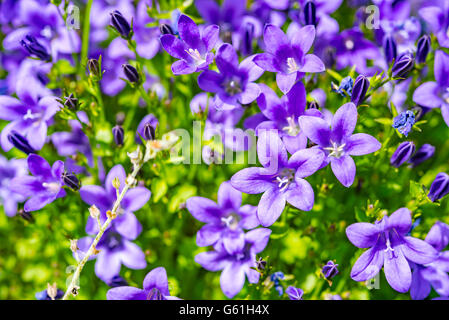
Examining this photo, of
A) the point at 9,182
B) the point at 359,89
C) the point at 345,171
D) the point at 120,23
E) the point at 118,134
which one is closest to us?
the point at 345,171

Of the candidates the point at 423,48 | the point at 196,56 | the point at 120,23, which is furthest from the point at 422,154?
the point at 120,23

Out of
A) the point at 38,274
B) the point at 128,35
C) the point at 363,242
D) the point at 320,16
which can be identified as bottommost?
the point at 363,242

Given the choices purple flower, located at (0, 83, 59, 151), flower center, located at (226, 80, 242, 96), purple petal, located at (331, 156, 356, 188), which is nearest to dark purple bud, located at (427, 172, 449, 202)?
purple petal, located at (331, 156, 356, 188)

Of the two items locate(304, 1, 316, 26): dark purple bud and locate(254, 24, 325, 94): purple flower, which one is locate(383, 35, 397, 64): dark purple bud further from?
locate(254, 24, 325, 94): purple flower

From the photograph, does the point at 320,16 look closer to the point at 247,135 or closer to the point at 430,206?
the point at 247,135

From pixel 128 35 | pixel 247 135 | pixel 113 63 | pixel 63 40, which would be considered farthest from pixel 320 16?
pixel 63 40

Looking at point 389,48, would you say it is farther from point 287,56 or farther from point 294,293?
point 294,293
